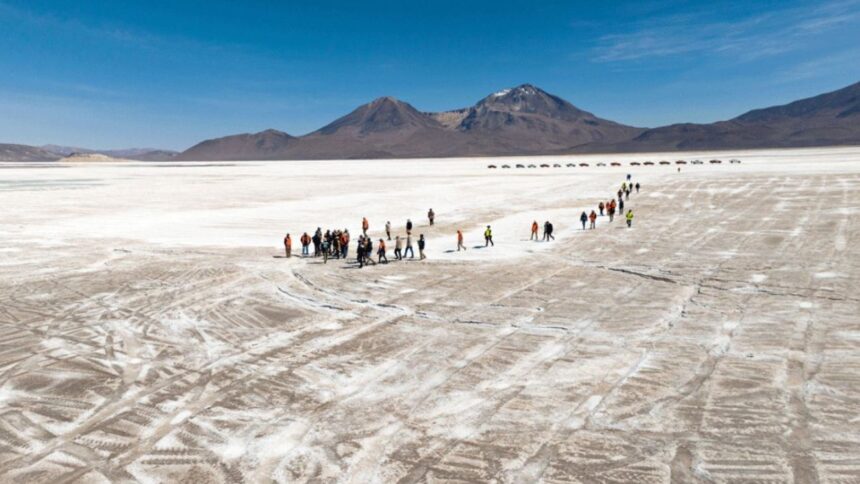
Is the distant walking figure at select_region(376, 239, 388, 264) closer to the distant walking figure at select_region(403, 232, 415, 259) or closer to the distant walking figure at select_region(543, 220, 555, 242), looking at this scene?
the distant walking figure at select_region(403, 232, 415, 259)

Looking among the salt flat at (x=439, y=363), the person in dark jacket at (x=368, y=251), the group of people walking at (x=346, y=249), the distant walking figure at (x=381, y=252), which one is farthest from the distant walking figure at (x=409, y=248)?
the person in dark jacket at (x=368, y=251)

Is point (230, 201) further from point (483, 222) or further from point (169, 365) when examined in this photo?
point (169, 365)

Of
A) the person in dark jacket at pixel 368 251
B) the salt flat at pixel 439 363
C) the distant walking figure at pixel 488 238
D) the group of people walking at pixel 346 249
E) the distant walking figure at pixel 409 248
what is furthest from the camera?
the distant walking figure at pixel 488 238

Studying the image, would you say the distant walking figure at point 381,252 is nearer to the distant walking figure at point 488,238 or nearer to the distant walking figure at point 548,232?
the distant walking figure at point 488,238

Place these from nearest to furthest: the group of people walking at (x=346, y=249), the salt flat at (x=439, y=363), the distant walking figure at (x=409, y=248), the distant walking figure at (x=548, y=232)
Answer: the salt flat at (x=439, y=363) < the group of people walking at (x=346, y=249) < the distant walking figure at (x=409, y=248) < the distant walking figure at (x=548, y=232)

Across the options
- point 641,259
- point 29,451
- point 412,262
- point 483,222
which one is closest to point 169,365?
point 29,451

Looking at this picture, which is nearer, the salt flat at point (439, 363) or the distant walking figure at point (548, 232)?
the salt flat at point (439, 363)

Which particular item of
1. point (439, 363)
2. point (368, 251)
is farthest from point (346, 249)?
point (439, 363)

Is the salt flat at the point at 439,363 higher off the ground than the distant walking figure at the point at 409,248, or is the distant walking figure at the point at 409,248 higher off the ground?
the distant walking figure at the point at 409,248
